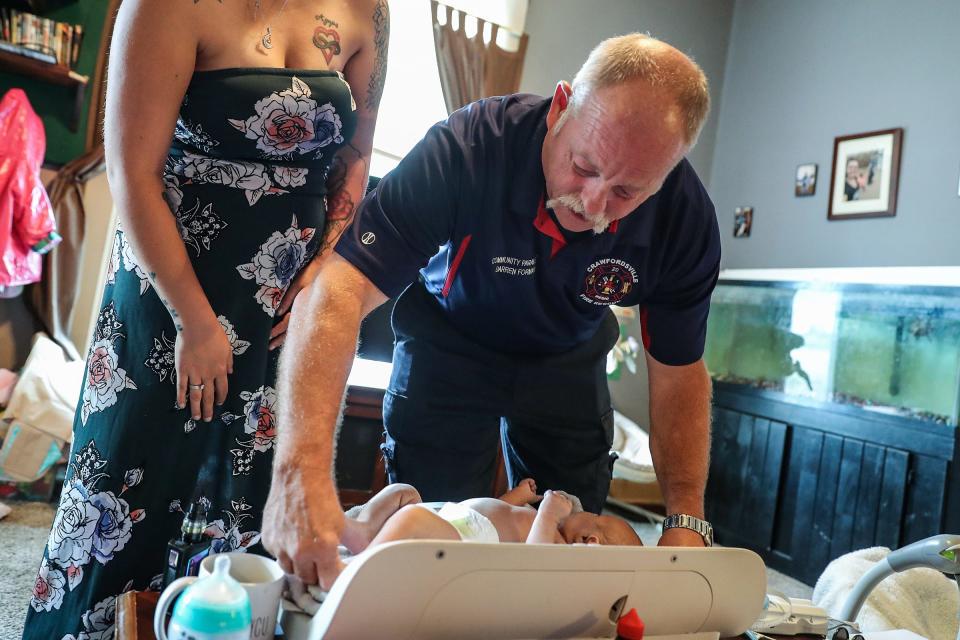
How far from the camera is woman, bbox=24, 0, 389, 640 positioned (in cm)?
99

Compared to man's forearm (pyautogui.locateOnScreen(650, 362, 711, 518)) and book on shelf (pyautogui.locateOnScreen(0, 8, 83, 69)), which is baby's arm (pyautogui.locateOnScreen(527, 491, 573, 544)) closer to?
man's forearm (pyautogui.locateOnScreen(650, 362, 711, 518))

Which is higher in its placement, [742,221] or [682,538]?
[742,221]

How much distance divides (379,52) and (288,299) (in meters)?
0.46

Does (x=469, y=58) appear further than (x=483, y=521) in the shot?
Yes

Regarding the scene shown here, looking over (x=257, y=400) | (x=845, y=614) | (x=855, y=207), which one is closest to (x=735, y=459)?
(x=855, y=207)

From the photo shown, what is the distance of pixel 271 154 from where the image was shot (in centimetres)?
110

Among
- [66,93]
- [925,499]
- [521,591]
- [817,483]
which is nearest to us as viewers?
[521,591]

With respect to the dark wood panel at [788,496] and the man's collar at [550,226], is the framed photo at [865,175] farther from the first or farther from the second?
the man's collar at [550,226]

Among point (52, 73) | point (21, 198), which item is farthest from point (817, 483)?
point (52, 73)

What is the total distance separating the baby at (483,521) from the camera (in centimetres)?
97

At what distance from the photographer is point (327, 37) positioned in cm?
116

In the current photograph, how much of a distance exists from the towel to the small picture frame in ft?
9.24

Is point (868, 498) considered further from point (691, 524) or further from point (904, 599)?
point (691, 524)

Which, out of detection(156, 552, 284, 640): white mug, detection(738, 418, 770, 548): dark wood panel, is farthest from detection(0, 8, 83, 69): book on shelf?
detection(738, 418, 770, 548): dark wood panel
